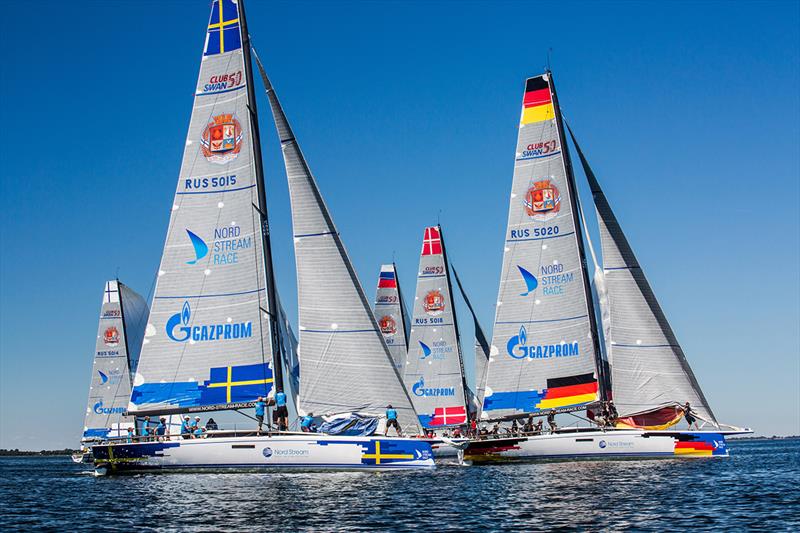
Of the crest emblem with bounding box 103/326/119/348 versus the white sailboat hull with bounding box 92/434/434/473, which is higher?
the crest emblem with bounding box 103/326/119/348

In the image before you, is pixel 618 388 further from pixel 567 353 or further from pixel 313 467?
pixel 313 467

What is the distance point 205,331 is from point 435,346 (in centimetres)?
2248

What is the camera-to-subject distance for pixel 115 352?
57.2 m

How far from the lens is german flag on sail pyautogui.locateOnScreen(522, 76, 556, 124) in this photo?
3847cm

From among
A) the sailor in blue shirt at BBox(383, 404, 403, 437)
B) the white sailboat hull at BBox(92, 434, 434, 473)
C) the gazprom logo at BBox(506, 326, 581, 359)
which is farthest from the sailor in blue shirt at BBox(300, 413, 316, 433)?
the gazprom logo at BBox(506, 326, 581, 359)

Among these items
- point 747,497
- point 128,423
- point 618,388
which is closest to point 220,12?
point 618,388

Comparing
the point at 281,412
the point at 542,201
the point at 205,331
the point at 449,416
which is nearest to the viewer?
the point at 281,412

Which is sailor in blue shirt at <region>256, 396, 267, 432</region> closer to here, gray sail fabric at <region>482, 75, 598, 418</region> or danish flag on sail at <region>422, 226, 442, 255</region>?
gray sail fabric at <region>482, 75, 598, 418</region>

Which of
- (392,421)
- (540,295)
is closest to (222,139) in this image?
(392,421)

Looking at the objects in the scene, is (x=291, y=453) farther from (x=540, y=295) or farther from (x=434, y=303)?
(x=434, y=303)

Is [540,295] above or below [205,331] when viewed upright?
above

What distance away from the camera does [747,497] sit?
23.1m

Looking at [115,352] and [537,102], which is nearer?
[537,102]

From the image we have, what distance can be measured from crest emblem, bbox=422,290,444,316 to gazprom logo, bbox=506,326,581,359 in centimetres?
1345
